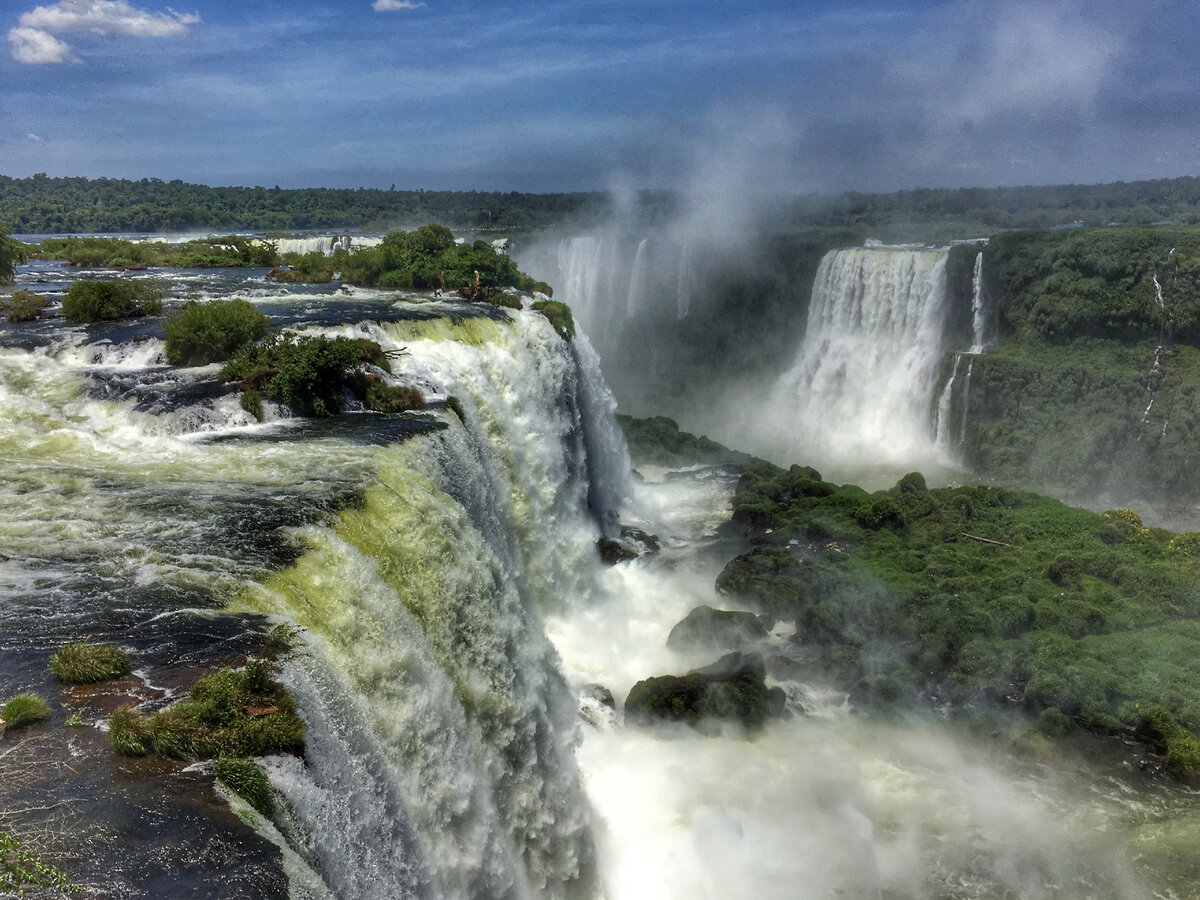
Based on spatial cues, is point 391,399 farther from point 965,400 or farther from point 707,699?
point 965,400

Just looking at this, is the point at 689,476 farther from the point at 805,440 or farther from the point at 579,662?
the point at 579,662

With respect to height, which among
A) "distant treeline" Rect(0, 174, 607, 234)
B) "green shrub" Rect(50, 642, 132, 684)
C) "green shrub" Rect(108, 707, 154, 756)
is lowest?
"green shrub" Rect(108, 707, 154, 756)

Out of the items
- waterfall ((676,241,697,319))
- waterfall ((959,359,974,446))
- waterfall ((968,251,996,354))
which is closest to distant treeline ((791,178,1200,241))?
waterfall ((676,241,697,319))

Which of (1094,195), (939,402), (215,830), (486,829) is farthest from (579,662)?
(1094,195)

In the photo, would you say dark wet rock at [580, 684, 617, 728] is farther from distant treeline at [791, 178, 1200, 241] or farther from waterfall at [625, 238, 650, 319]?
distant treeline at [791, 178, 1200, 241]

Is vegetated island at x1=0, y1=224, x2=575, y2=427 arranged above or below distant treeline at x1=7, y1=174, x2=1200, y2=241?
below

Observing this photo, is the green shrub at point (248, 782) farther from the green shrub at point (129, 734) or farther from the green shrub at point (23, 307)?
the green shrub at point (23, 307)

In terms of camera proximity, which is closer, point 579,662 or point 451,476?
point 451,476
